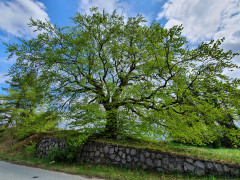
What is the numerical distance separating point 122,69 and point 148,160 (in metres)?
5.89

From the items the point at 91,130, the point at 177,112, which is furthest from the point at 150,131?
the point at 91,130

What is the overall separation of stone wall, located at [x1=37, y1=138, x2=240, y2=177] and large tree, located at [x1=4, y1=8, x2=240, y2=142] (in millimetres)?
1090

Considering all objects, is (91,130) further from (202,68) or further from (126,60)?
(202,68)

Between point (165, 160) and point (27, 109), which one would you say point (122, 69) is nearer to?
point (165, 160)

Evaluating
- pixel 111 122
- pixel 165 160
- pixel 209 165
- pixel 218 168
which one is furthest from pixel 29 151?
pixel 218 168

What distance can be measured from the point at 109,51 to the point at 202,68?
5.60m

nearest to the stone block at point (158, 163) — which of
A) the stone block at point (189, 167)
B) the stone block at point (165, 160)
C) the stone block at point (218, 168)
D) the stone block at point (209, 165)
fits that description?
the stone block at point (165, 160)

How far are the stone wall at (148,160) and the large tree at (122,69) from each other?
1090mm

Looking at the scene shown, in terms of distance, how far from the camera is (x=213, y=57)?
17.9 feet

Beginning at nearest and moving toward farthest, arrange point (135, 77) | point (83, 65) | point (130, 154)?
point (130, 154) → point (83, 65) → point (135, 77)

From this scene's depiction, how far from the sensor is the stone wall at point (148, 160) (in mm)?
5645

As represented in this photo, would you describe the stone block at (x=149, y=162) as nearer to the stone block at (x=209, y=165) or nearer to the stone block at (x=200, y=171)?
the stone block at (x=200, y=171)

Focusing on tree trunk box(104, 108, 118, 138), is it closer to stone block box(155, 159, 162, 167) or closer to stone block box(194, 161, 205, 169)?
stone block box(155, 159, 162, 167)

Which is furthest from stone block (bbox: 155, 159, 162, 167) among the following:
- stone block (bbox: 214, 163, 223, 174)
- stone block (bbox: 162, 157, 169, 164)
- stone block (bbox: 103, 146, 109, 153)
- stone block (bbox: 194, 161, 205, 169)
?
stone block (bbox: 103, 146, 109, 153)
